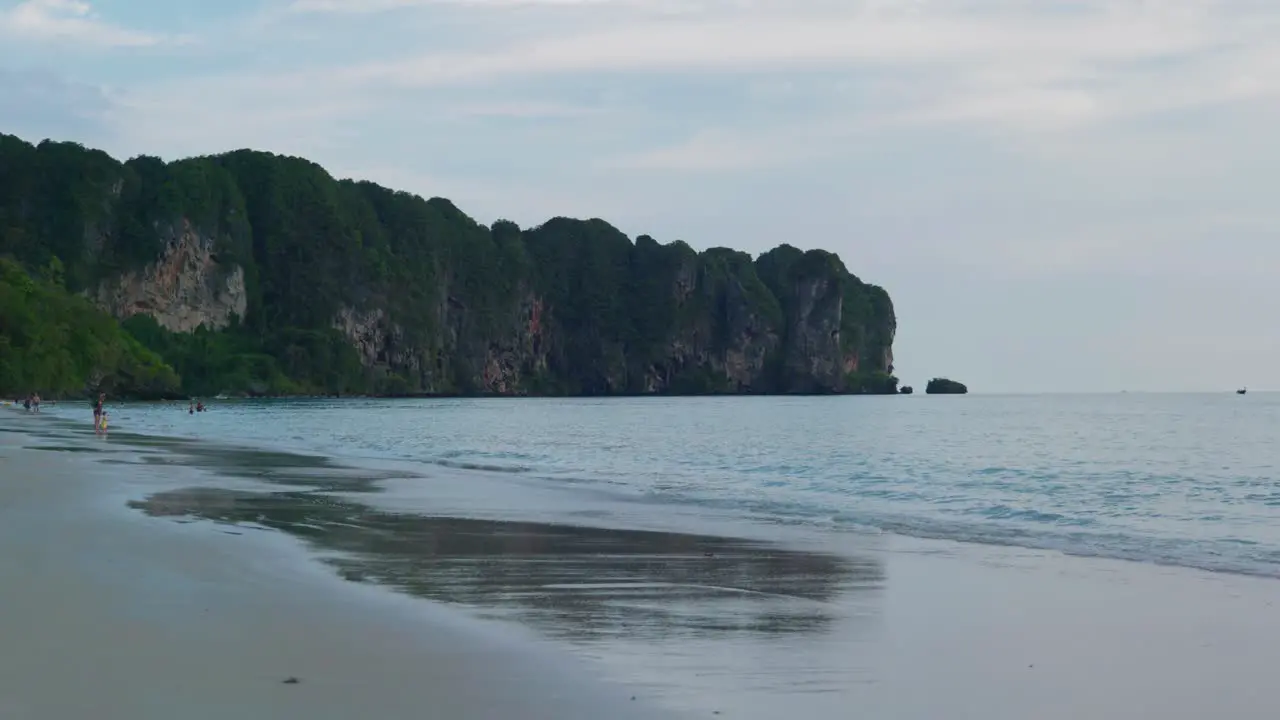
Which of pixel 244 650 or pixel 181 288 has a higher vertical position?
pixel 181 288

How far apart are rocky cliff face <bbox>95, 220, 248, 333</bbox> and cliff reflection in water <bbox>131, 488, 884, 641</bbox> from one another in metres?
164

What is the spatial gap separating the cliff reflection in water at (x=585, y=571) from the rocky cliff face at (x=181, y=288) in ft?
538

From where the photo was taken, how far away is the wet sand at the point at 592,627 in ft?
20.7

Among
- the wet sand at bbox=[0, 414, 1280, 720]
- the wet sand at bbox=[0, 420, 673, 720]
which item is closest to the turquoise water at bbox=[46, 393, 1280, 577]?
the wet sand at bbox=[0, 414, 1280, 720]

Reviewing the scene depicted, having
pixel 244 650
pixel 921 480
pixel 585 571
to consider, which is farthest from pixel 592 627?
pixel 921 480

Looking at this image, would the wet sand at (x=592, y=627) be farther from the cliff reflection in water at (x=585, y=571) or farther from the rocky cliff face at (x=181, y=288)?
the rocky cliff face at (x=181, y=288)

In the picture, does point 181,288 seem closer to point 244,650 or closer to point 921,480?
point 921,480

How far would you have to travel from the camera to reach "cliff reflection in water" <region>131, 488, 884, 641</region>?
8867 millimetres

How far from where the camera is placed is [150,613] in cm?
796

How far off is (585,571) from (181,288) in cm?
17668

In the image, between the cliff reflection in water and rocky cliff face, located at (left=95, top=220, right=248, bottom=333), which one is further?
rocky cliff face, located at (left=95, top=220, right=248, bottom=333)

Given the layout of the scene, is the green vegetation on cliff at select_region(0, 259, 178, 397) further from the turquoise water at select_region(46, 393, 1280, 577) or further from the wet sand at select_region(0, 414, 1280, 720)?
the wet sand at select_region(0, 414, 1280, 720)

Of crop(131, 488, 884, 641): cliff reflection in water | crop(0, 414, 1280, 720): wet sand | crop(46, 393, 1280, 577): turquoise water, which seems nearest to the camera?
crop(0, 414, 1280, 720): wet sand

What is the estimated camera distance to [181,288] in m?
177
